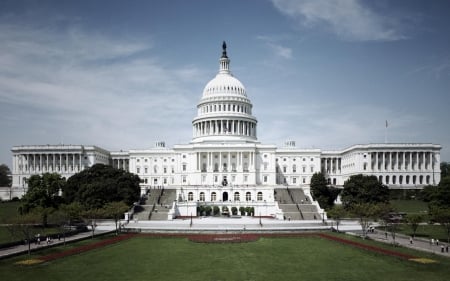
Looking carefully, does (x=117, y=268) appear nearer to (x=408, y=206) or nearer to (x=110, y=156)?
(x=408, y=206)

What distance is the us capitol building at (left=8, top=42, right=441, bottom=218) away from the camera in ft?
389

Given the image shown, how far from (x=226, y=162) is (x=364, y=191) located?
42.3 m

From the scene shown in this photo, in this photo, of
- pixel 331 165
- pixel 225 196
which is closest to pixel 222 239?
pixel 225 196

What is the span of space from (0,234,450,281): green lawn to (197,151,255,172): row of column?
69.9 meters

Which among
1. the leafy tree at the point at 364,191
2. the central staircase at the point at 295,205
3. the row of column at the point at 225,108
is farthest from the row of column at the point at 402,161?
the row of column at the point at 225,108

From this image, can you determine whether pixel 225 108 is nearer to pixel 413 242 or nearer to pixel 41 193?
pixel 41 193

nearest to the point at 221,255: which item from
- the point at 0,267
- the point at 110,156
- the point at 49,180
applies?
the point at 0,267

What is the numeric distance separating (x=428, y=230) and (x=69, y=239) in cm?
4731

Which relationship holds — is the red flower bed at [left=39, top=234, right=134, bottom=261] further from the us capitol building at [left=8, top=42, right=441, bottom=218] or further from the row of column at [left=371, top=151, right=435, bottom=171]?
the row of column at [left=371, top=151, right=435, bottom=171]

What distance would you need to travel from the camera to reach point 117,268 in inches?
1405

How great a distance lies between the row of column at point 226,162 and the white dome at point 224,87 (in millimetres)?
23367

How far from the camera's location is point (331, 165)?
474ft

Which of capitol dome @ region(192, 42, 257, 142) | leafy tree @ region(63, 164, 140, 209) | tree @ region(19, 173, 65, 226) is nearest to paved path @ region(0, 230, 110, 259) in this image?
tree @ region(19, 173, 65, 226)

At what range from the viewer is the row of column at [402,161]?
5044 inches
